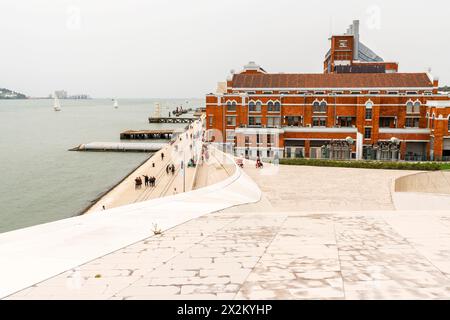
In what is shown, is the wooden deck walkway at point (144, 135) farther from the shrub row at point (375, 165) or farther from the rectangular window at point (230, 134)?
the shrub row at point (375, 165)

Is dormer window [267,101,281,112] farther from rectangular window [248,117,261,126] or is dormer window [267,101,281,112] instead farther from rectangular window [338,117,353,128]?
rectangular window [338,117,353,128]

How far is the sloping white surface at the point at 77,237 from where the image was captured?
7763 mm

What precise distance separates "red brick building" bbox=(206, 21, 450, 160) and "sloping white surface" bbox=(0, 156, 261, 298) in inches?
1509

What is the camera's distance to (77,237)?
10.4 meters

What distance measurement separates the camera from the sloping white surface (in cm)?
776

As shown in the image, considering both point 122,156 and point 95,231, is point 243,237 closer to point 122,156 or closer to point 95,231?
point 95,231

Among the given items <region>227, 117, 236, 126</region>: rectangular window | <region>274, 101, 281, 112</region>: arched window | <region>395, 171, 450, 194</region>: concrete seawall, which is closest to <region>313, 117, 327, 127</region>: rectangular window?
<region>274, 101, 281, 112</region>: arched window

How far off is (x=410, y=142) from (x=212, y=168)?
2684cm

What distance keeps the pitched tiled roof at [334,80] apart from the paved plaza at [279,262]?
45.3 metres

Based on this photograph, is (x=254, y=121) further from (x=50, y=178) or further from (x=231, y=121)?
(x=50, y=178)

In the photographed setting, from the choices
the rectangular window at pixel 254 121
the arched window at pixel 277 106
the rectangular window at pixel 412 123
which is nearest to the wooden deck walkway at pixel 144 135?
the rectangular window at pixel 254 121

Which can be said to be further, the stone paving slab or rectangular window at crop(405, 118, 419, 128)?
rectangular window at crop(405, 118, 419, 128)

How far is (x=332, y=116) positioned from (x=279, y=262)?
50.8 metres
